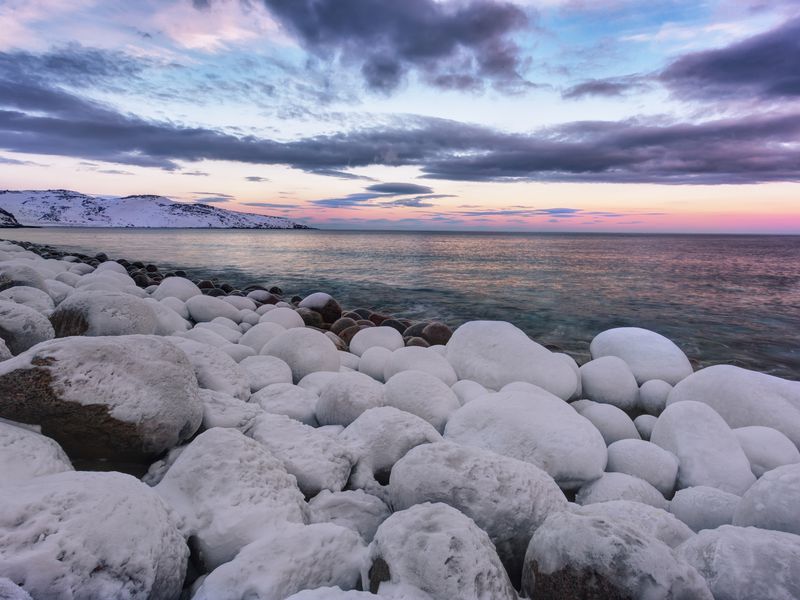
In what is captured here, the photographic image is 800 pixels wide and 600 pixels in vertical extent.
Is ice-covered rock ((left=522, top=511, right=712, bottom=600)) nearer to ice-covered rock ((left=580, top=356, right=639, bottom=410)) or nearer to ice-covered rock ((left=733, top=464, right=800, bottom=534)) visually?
ice-covered rock ((left=733, top=464, right=800, bottom=534))

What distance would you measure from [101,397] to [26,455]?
40 centimetres

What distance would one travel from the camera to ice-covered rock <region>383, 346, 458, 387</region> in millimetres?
5102

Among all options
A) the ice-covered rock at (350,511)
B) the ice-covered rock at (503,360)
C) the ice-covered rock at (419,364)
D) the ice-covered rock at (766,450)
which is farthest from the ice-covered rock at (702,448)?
the ice-covered rock at (350,511)

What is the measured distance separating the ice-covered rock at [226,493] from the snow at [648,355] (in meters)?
5.29

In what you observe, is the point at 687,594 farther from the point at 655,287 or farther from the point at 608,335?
the point at 655,287

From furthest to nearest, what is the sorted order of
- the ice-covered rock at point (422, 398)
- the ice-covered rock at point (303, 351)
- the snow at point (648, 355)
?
the snow at point (648, 355) < the ice-covered rock at point (303, 351) < the ice-covered rock at point (422, 398)

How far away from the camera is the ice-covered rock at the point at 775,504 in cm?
254

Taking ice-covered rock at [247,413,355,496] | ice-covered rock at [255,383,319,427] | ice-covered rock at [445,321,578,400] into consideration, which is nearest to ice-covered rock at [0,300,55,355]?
ice-covered rock at [255,383,319,427]

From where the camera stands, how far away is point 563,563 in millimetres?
2004

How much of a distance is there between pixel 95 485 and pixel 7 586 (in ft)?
1.69

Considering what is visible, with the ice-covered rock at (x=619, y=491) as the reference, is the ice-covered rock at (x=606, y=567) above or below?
above

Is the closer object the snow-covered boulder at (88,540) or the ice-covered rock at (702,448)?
the snow-covered boulder at (88,540)

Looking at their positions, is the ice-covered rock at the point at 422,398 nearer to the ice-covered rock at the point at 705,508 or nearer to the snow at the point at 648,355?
the ice-covered rock at the point at 705,508

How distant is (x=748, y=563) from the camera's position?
216 cm
